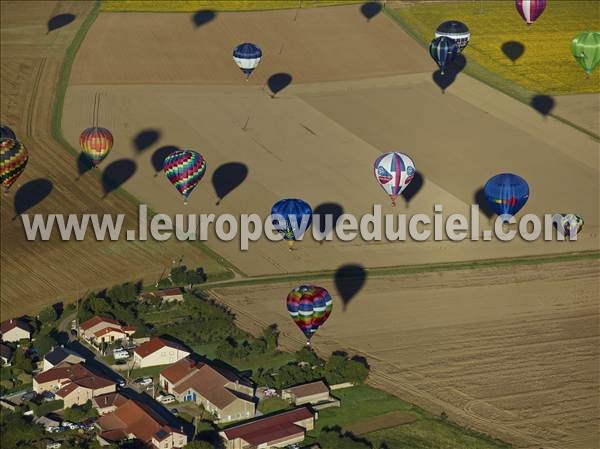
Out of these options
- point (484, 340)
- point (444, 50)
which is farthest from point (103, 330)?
point (444, 50)

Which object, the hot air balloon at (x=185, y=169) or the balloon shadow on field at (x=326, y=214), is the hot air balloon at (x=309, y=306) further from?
the hot air balloon at (x=185, y=169)

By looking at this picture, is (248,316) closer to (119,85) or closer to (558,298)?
(558,298)

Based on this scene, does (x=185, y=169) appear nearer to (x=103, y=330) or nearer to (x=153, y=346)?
(x=103, y=330)

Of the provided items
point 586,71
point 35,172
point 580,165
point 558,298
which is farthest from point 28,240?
point 586,71

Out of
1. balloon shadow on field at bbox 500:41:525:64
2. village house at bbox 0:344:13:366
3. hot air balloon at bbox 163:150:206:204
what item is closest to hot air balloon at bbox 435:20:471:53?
balloon shadow on field at bbox 500:41:525:64

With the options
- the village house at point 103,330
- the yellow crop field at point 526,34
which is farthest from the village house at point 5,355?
the yellow crop field at point 526,34

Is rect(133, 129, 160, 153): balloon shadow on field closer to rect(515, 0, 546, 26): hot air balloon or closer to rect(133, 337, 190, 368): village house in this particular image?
rect(133, 337, 190, 368): village house
